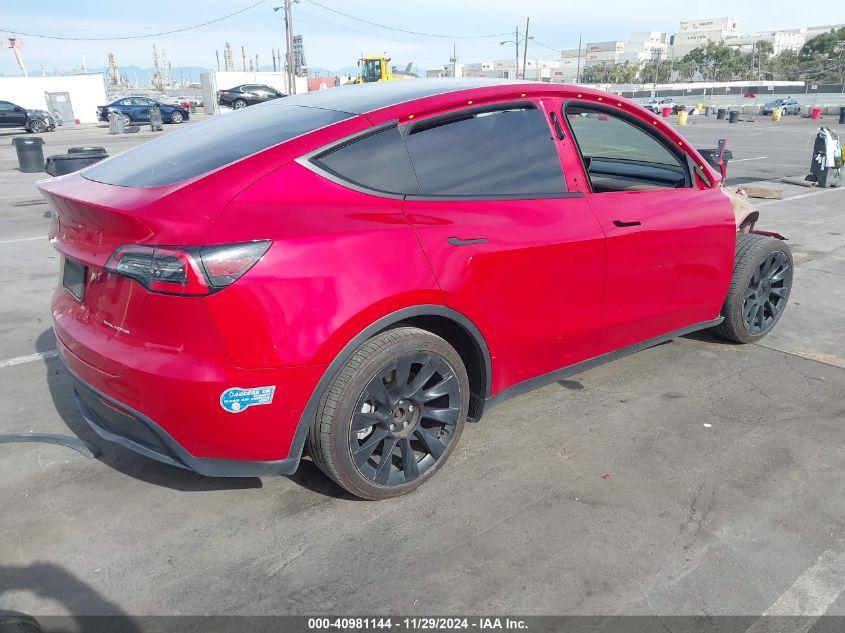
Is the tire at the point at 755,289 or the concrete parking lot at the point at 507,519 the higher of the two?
the tire at the point at 755,289

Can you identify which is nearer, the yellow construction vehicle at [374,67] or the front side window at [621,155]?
the front side window at [621,155]

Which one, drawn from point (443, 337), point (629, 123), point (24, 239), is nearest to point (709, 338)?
point (629, 123)

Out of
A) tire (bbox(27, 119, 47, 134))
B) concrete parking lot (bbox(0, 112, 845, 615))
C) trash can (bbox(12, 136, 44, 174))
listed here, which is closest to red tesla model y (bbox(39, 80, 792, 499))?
concrete parking lot (bbox(0, 112, 845, 615))

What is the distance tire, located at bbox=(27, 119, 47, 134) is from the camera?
3047 cm

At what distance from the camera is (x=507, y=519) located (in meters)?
2.80

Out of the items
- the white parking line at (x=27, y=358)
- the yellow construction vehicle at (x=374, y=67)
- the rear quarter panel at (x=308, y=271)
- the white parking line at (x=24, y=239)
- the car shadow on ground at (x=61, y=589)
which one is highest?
the yellow construction vehicle at (x=374, y=67)

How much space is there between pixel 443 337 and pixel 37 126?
34065mm

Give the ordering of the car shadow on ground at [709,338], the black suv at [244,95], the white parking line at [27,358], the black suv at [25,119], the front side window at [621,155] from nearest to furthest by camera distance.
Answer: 1. the front side window at [621,155]
2. the white parking line at [27,358]
3. the car shadow on ground at [709,338]
4. the black suv at [25,119]
5. the black suv at [244,95]

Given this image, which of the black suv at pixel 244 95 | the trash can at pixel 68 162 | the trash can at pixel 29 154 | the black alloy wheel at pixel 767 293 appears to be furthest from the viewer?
the black suv at pixel 244 95

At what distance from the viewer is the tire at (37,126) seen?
30469 mm

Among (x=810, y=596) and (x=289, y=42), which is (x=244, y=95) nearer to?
(x=289, y=42)

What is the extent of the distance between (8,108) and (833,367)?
34187mm

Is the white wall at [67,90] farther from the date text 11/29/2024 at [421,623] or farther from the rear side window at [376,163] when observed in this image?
the date text 11/29/2024 at [421,623]

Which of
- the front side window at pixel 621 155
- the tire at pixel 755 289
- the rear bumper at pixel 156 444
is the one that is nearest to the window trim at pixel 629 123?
the front side window at pixel 621 155
